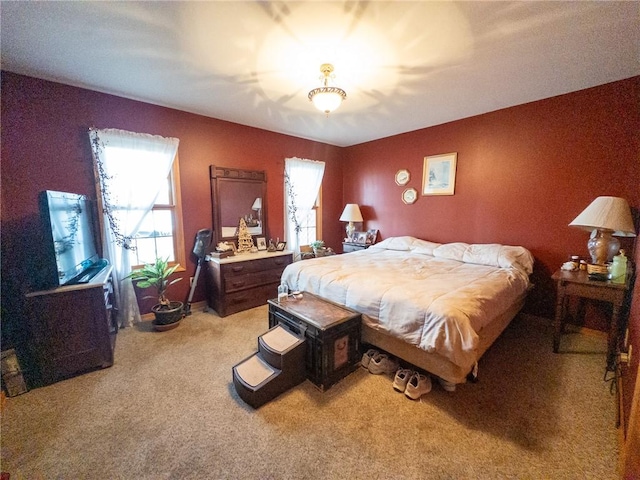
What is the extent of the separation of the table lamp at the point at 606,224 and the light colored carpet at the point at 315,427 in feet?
3.08

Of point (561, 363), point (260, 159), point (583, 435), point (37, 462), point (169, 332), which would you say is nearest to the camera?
point (37, 462)

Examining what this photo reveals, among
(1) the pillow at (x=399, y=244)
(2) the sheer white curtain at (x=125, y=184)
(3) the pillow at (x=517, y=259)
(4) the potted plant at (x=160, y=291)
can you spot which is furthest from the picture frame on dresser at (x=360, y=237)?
(2) the sheer white curtain at (x=125, y=184)

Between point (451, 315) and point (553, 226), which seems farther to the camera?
point (553, 226)

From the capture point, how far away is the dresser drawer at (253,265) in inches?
119

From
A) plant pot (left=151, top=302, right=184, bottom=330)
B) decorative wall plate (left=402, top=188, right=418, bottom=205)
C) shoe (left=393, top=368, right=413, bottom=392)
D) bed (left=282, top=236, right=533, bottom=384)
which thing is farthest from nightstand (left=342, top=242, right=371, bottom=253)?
plant pot (left=151, top=302, right=184, bottom=330)

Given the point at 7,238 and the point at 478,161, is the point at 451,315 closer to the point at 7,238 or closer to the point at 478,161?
the point at 478,161

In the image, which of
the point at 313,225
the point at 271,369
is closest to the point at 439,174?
the point at 313,225

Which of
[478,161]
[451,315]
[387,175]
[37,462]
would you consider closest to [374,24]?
[451,315]

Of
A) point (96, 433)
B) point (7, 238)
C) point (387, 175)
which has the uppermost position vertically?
point (387, 175)

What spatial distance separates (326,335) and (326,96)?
1.83m

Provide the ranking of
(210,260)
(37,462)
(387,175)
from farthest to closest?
(387,175), (210,260), (37,462)

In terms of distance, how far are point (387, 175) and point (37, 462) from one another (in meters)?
4.51

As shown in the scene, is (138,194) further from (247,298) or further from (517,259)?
(517,259)

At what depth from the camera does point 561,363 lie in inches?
82.8
